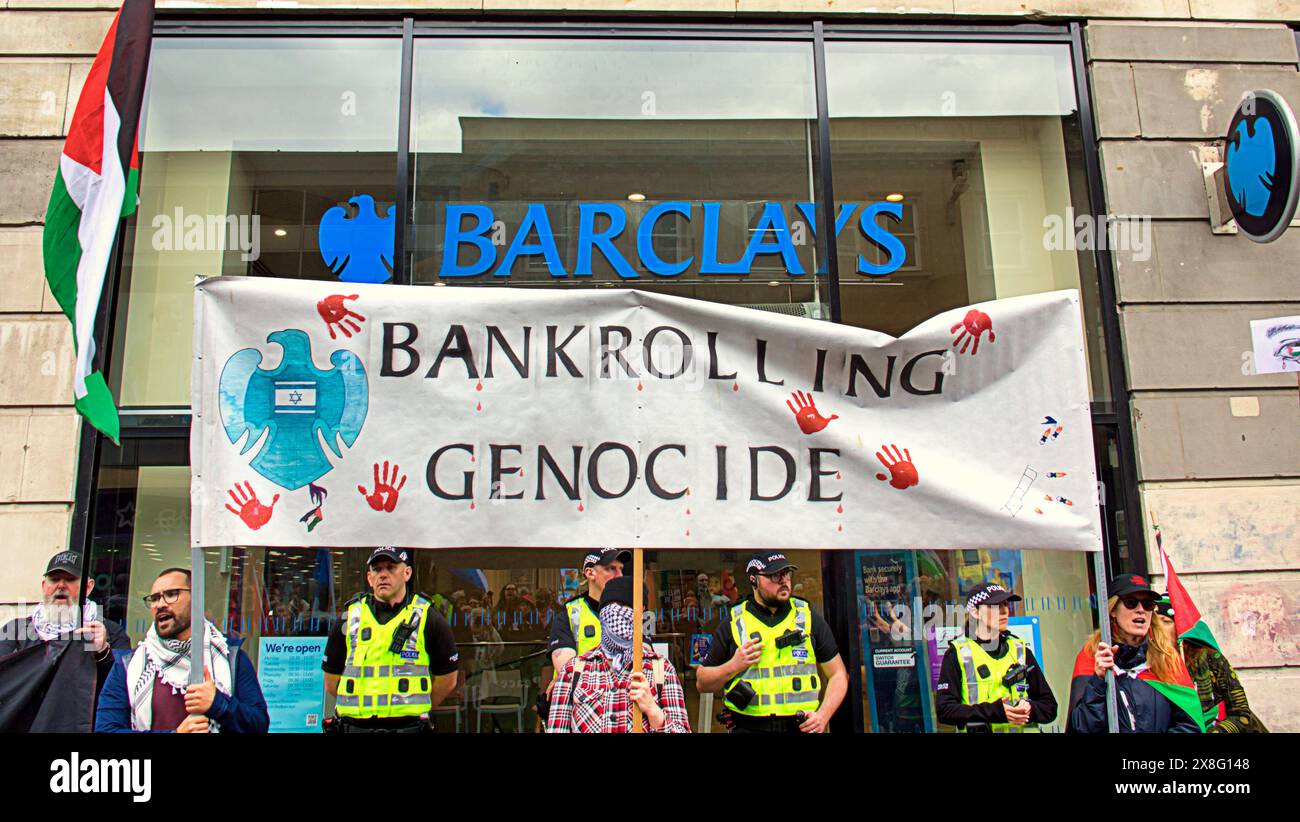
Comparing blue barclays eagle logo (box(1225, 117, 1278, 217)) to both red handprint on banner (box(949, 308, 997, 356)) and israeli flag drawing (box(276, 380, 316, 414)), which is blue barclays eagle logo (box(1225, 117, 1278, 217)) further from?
israeli flag drawing (box(276, 380, 316, 414))

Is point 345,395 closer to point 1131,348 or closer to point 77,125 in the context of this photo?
point 77,125

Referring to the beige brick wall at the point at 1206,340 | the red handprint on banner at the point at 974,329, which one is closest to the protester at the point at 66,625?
the red handprint on banner at the point at 974,329

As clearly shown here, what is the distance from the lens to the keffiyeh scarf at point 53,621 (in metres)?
5.45

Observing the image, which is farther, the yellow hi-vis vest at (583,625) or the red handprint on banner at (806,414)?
the yellow hi-vis vest at (583,625)

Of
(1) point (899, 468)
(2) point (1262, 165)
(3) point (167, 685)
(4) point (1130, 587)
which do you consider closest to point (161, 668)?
(3) point (167, 685)

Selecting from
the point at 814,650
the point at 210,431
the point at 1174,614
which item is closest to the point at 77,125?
the point at 210,431

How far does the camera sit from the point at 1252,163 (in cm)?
617

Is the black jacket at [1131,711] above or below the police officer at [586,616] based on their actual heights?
below

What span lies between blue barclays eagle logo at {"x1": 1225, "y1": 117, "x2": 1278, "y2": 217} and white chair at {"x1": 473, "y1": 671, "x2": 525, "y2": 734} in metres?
5.62

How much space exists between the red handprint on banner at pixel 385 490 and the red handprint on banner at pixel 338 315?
58 cm

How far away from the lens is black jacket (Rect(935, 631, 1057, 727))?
16.7 feet

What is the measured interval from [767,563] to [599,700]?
1.17 meters

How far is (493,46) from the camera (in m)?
7.02

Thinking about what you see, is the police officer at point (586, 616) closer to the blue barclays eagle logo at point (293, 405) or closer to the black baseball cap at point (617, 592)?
the black baseball cap at point (617, 592)
